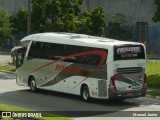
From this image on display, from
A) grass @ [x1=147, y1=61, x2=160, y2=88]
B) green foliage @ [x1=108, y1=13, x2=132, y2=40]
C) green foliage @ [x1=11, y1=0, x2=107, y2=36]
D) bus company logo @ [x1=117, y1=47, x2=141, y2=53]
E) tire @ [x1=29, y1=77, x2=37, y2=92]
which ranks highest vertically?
green foliage @ [x1=11, y1=0, x2=107, y2=36]

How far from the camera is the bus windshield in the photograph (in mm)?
23359

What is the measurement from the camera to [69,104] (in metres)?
24.1

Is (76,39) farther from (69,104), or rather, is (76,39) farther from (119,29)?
(119,29)

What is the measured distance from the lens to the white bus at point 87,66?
23406mm

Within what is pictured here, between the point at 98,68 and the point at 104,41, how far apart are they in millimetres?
1441

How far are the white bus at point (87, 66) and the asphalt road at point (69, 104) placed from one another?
468 millimetres

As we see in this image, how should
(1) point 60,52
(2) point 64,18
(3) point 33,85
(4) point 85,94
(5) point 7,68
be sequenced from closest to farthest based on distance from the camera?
(4) point 85,94 → (1) point 60,52 → (3) point 33,85 → (2) point 64,18 → (5) point 7,68

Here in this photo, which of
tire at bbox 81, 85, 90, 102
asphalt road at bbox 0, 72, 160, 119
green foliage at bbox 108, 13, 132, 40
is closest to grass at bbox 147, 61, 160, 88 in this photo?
asphalt road at bbox 0, 72, 160, 119

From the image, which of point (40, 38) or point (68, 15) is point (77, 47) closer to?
point (40, 38)

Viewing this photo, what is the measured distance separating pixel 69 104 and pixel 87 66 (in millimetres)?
1989

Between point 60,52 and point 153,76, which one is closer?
point 60,52

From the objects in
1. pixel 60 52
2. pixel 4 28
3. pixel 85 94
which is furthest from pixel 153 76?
pixel 4 28

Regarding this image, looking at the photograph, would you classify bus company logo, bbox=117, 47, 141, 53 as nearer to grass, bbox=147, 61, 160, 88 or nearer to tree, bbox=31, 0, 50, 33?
grass, bbox=147, 61, 160, 88

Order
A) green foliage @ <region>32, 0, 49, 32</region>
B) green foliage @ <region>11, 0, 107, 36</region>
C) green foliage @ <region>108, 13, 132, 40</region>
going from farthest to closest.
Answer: green foliage @ <region>108, 13, 132, 40</region> → green foliage @ <region>32, 0, 49, 32</region> → green foliage @ <region>11, 0, 107, 36</region>
